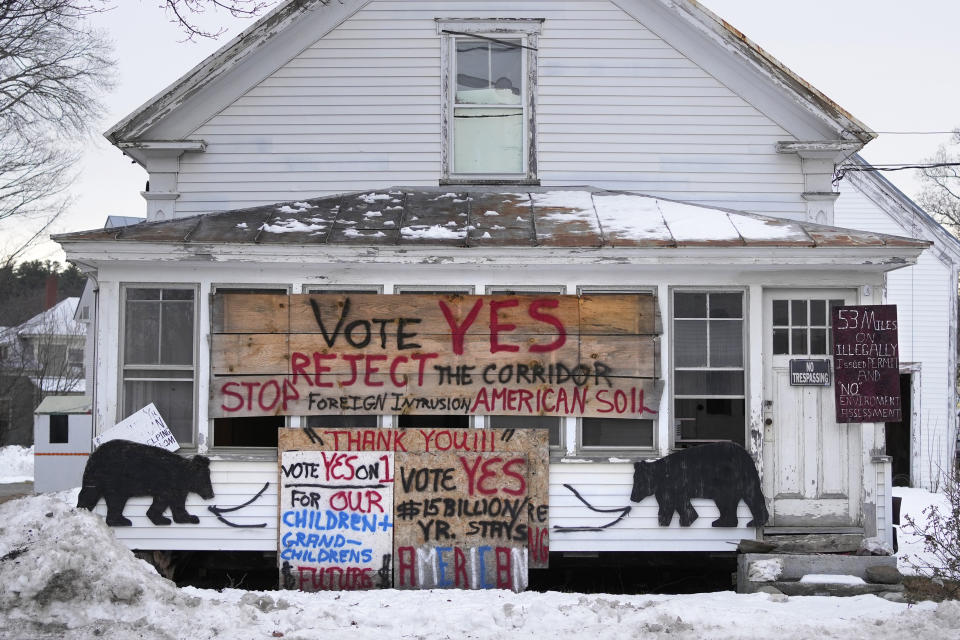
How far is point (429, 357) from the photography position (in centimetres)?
914

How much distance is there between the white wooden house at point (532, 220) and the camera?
9008mm

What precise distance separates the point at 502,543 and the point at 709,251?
3.38m

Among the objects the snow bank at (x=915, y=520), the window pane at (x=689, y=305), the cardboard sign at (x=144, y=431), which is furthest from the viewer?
the snow bank at (x=915, y=520)

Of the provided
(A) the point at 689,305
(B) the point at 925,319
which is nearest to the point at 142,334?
(A) the point at 689,305

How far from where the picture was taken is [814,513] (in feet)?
30.3

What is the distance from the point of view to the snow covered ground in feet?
23.4

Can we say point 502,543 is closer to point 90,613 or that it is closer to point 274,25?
point 90,613

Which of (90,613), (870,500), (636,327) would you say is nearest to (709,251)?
(636,327)

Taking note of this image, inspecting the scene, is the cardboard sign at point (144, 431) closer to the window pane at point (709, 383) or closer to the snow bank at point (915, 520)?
the window pane at point (709, 383)

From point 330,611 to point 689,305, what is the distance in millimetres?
4450

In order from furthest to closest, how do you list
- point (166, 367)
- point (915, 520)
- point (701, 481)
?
point (915, 520)
point (166, 367)
point (701, 481)

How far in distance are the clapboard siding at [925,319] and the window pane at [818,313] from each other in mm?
11844

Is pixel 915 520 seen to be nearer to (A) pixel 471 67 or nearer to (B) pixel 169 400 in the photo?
(A) pixel 471 67

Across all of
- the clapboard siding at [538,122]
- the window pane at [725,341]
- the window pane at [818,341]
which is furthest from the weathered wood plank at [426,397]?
the clapboard siding at [538,122]
